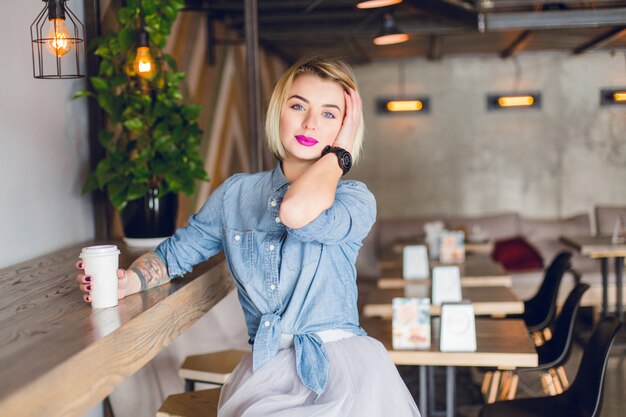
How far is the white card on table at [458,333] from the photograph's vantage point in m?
3.02

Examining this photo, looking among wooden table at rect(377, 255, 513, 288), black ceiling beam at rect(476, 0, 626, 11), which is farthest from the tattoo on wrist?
black ceiling beam at rect(476, 0, 626, 11)

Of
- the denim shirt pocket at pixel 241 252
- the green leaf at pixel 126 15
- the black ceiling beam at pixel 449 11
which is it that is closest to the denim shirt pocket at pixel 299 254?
the denim shirt pocket at pixel 241 252

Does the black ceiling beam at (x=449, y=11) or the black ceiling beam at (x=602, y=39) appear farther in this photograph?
the black ceiling beam at (x=602, y=39)

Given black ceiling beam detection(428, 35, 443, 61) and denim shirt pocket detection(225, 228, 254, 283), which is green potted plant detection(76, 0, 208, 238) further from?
black ceiling beam detection(428, 35, 443, 61)

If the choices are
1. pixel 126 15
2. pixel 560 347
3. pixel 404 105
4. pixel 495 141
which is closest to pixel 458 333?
pixel 560 347

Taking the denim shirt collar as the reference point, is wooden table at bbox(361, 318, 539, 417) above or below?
below

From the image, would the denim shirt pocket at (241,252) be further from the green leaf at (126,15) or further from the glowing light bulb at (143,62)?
the green leaf at (126,15)

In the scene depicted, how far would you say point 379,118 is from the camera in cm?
1016

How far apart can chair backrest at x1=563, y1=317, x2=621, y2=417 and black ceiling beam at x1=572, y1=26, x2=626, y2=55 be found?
18.4 feet

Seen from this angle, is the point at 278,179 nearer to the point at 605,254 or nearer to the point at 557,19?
the point at 605,254

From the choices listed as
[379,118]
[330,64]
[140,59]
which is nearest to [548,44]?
[379,118]

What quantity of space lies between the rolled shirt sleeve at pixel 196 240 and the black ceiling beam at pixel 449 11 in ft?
13.0

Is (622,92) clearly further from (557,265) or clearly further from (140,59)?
(140,59)

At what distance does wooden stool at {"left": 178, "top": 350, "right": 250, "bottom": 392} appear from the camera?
298 cm
